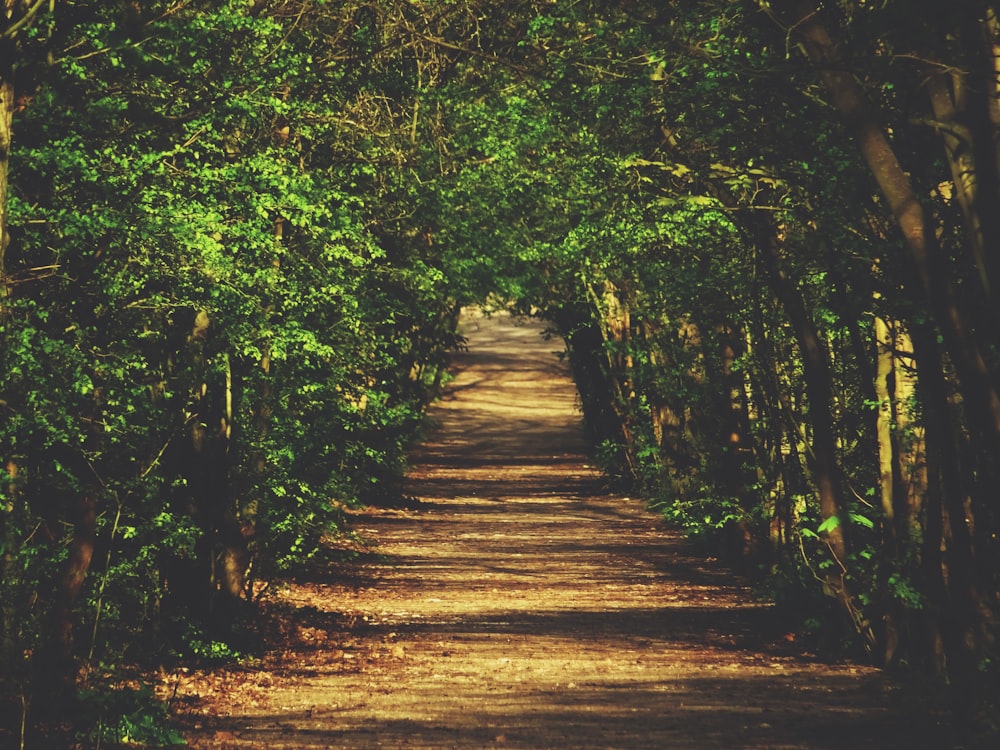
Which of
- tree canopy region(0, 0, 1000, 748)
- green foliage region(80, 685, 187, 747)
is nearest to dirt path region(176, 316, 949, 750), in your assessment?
green foliage region(80, 685, 187, 747)

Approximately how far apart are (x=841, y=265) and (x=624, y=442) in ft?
73.9

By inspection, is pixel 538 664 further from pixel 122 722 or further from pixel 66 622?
pixel 122 722

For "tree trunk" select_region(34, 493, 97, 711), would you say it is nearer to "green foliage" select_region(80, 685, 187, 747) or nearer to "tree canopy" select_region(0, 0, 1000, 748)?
"tree canopy" select_region(0, 0, 1000, 748)

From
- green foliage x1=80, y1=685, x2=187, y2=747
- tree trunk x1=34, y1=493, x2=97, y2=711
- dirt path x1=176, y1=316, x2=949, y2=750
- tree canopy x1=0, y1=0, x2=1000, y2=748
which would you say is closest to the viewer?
tree canopy x1=0, y1=0, x2=1000, y2=748

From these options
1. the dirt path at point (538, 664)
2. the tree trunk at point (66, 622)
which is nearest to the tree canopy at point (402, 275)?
the tree trunk at point (66, 622)

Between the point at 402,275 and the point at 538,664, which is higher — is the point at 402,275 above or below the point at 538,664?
above

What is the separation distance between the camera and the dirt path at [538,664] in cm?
1030

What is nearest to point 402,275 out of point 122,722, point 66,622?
point 66,622

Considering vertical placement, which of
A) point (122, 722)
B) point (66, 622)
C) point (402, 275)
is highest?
point (402, 275)

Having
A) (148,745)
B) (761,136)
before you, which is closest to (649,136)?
(761,136)

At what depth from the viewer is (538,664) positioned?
13.4 meters

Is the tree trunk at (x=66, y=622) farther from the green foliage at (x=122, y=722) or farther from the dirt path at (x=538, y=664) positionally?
the dirt path at (x=538, y=664)

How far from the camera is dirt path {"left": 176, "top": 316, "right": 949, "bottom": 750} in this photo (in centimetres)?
1030

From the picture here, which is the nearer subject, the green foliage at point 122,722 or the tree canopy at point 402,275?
the tree canopy at point 402,275
